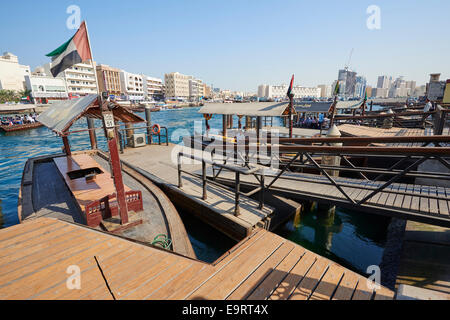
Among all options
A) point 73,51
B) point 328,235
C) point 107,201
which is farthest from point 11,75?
point 328,235

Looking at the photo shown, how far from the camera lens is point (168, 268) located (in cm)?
308

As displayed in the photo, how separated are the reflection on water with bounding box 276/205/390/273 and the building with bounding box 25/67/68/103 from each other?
9937 centimetres

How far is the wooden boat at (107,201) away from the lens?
17.3 feet

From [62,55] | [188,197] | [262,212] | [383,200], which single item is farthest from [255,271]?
[62,55]

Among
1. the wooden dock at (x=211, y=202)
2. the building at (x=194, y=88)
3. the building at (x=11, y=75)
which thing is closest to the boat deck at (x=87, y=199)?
the wooden dock at (x=211, y=202)

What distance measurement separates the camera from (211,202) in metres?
A: 6.97

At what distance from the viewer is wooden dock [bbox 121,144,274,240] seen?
6016 millimetres

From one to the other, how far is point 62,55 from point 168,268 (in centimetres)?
580

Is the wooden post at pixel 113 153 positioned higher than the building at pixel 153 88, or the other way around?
the building at pixel 153 88

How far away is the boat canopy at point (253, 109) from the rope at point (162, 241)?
952 cm

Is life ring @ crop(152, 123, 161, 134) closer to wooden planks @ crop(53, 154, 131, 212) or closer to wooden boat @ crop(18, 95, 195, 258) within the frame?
wooden planks @ crop(53, 154, 131, 212)

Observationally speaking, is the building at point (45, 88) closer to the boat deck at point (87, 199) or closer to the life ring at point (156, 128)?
the life ring at point (156, 128)

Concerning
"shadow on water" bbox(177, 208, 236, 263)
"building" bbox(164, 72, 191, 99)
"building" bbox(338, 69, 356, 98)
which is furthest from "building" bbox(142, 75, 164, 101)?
"shadow on water" bbox(177, 208, 236, 263)

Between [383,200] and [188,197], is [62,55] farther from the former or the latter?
[383,200]
